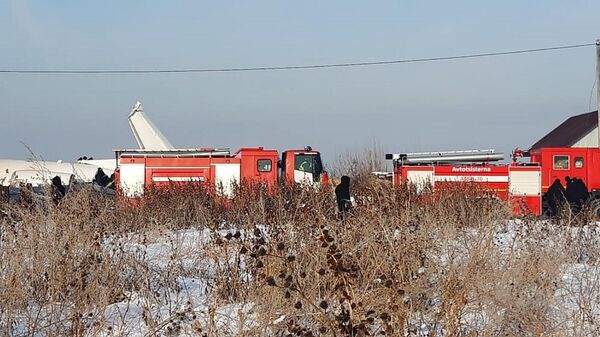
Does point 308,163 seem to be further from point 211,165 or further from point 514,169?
point 514,169

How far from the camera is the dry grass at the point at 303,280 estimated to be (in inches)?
221

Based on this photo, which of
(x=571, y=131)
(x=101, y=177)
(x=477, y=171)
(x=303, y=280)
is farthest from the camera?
(x=571, y=131)

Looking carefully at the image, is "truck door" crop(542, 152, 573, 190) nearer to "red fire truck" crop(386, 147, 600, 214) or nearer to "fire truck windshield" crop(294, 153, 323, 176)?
"red fire truck" crop(386, 147, 600, 214)

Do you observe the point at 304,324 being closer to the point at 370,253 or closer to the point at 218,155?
the point at 370,253

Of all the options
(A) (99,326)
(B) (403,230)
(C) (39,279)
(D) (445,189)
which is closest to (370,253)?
(B) (403,230)

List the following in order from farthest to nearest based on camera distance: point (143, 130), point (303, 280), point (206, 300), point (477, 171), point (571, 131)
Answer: point (571, 131), point (143, 130), point (477, 171), point (206, 300), point (303, 280)

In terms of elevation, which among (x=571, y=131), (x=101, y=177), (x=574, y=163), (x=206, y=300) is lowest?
(x=206, y=300)

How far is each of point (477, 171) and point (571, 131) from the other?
2738 centimetres

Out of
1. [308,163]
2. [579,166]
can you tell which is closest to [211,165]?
[308,163]

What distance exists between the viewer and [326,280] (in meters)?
6.20

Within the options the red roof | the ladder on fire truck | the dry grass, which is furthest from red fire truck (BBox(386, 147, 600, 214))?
the red roof

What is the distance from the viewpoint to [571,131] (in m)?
49.7

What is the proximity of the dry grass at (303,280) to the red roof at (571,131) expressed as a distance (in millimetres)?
39506

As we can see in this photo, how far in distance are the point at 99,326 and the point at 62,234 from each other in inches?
102
